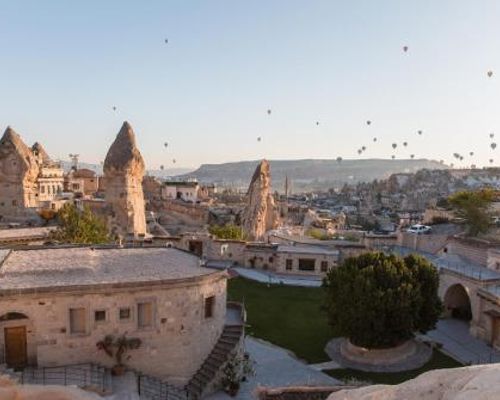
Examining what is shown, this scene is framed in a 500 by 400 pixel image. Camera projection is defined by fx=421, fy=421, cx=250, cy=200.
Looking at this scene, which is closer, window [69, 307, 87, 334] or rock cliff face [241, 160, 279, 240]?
window [69, 307, 87, 334]

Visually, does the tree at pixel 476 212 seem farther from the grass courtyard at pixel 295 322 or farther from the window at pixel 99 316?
the window at pixel 99 316

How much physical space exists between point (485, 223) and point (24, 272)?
4852 centimetres

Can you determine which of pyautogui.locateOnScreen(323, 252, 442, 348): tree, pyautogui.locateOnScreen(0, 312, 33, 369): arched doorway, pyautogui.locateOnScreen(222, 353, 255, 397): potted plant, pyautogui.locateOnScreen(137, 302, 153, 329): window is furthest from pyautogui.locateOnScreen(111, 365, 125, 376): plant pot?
pyautogui.locateOnScreen(323, 252, 442, 348): tree

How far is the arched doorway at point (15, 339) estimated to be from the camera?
19406mm

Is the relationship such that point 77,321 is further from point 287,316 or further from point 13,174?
point 13,174

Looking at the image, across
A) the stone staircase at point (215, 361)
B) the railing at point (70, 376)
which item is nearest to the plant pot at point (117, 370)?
the railing at point (70, 376)

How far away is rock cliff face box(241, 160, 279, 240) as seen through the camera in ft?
261

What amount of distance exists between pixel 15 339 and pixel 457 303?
3170 centimetres

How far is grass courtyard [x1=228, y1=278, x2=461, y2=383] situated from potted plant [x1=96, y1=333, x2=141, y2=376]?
1136 cm

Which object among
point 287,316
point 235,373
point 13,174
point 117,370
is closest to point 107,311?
point 117,370

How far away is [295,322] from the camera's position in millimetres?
32031

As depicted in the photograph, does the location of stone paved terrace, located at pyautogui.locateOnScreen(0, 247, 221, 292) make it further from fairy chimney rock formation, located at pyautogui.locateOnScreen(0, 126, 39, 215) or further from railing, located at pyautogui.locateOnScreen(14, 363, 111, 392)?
fairy chimney rock formation, located at pyautogui.locateOnScreen(0, 126, 39, 215)

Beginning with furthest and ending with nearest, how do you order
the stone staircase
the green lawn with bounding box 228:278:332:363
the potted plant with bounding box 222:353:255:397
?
the green lawn with bounding box 228:278:332:363
the potted plant with bounding box 222:353:255:397
the stone staircase

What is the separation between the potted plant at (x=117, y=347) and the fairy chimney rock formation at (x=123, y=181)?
121 ft
